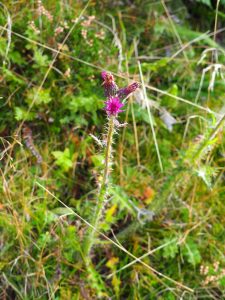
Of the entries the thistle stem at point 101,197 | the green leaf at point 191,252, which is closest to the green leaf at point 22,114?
the thistle stem at point 101,197

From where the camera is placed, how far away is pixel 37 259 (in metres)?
2.24

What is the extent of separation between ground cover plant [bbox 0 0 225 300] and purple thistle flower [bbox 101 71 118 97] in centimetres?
74

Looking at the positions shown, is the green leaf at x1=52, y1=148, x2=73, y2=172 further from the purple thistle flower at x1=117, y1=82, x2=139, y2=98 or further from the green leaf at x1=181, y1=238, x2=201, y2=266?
the purple thistle flower at x1=117, y1=82, x2=139, y2=98

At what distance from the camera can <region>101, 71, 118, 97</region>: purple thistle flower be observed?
1.42m

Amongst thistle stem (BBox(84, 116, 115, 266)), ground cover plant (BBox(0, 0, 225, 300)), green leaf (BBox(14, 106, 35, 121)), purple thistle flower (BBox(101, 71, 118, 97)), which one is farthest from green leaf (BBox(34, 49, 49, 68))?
purple thistle flower (BBox(101, 71, 118, 97))

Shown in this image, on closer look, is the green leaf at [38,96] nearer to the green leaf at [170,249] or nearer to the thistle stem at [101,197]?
the thistle stem at [101,197]

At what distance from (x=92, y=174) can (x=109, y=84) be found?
114cm

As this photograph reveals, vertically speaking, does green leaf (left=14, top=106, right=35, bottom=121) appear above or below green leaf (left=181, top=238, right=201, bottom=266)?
above

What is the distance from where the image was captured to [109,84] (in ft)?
4.72

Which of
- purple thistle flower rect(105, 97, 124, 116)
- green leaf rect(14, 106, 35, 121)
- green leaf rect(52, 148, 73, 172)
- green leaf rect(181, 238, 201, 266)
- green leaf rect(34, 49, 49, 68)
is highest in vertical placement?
purple thistle flower rect(105, 97, 124, 116)

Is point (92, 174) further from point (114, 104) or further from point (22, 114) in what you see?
point (114, 104)

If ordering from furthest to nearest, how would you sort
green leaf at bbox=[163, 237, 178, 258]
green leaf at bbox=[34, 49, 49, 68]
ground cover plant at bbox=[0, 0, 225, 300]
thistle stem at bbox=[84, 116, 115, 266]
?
green leaf at bbox=[34, 49, 49, 68] → green leaf at bbox=[163, 237, 178, 258] → ground cover plant at bbox=[0, 0, 225, 300] → thistle stem at bbox=[84, 116, 115, 266]

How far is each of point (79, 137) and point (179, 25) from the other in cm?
129

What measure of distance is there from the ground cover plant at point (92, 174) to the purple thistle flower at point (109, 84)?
740 millimetres
